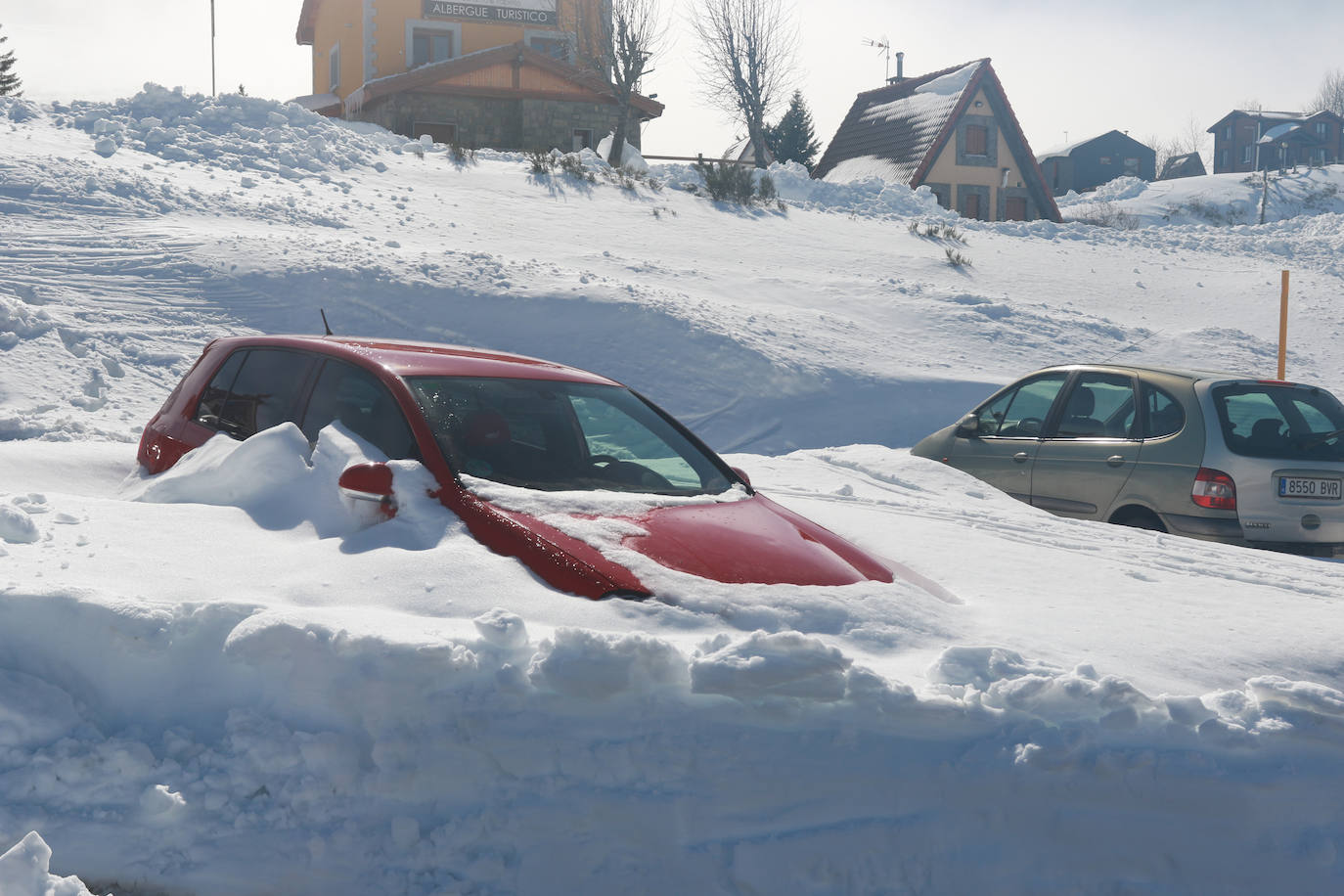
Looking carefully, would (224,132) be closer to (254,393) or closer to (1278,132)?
(254,393)

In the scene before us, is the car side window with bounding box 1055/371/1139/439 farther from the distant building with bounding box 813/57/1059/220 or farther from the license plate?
the distant building with bounding box 813/57/1059/220

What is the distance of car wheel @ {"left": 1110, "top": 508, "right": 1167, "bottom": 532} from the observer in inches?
254

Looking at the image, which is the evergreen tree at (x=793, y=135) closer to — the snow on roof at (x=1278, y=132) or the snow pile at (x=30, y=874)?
the snow on roof at (x=1278, y=132)

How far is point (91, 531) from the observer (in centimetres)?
388

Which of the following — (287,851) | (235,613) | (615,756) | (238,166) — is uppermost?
(238,166)

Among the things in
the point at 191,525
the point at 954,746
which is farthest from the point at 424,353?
the point at 954,746

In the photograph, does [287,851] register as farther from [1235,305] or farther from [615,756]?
[1235,305]

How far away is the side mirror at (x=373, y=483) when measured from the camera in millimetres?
3783

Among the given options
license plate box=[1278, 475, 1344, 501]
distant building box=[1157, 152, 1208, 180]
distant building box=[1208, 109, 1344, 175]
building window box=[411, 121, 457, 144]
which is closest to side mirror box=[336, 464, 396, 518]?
license plate box=[1278, 475, 1344, 501]

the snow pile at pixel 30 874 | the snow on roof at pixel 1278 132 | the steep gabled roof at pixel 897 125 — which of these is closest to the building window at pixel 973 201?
the steep gabled roof at pixel 897 125

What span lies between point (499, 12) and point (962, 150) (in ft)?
48.6

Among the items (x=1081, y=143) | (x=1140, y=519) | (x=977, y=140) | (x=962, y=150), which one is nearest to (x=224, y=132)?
(x=1140, y=519)

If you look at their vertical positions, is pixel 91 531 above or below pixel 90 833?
above

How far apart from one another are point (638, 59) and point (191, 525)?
28585 mm
